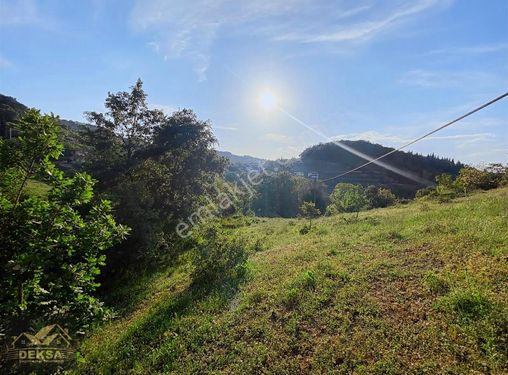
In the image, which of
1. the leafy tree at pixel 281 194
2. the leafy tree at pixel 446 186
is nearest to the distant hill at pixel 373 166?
the leafy tree at pixel 281 194

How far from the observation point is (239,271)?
1059 cm

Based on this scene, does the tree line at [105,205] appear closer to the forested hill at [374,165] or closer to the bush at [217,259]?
the bush at [217,259]

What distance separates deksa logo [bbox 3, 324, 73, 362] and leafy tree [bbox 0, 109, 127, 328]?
1.24 meters

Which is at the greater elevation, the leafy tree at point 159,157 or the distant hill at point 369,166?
the distant hill at point 369,166

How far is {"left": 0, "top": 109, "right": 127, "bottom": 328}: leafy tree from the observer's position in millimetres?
4387

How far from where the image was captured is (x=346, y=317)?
6.39 metres

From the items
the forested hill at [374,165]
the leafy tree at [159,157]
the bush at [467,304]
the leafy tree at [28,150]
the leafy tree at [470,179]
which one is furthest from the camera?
the forested hill at [374,165]

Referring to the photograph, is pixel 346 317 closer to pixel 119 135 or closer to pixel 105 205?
pixel 105 205

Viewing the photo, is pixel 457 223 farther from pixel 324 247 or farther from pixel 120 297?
pixel 120 297

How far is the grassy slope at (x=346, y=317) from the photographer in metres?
5.08

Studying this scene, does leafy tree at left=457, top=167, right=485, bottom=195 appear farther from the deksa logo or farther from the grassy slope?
the deksa logo

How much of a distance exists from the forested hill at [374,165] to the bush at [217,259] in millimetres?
89579

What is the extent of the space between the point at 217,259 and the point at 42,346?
19.0 ft

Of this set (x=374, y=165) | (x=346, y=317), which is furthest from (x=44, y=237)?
(x=374, y=165)
